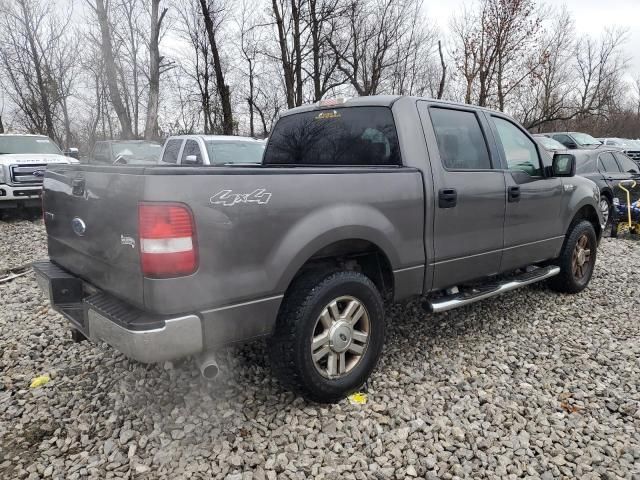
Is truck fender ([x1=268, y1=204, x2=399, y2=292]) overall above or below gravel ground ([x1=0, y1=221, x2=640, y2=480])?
above

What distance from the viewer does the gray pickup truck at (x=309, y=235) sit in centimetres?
226

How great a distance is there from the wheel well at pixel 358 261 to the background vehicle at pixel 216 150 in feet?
19.5

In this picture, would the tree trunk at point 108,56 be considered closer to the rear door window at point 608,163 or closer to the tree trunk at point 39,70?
the tree trunk at point 39,70

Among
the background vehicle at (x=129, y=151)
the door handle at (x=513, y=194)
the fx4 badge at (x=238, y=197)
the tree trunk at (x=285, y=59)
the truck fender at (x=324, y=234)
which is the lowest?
the truck fender at (x=324, y=234)

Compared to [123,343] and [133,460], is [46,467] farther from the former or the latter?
[123,343]

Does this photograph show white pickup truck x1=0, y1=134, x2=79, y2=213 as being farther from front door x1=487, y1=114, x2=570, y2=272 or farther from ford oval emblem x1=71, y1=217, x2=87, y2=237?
front door x1=487, y1=114, x2=570, y2=272

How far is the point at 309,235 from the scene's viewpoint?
2652 millimetres

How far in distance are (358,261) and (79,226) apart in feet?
5.81

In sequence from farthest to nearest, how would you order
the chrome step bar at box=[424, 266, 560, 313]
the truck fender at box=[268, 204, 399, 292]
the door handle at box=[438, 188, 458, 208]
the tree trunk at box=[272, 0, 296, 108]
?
the tree trunk at box=[272, 0, 296, 108] < the chrome step bar at box=[424, 266, 560, 313] < the door handle at box=[438, 188, 458, 208] < the truck fender at box=[268, 204, 399, 292]

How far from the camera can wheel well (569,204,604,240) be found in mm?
5098

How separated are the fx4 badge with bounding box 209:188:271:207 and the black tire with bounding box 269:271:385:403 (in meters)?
0.62

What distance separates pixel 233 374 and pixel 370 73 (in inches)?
968

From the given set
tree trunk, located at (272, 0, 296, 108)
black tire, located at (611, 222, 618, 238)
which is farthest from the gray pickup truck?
tree trunk, located at (272, 0, 296, 108)

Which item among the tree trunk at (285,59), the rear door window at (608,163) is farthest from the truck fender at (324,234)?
the tree trunk at (285,59)
